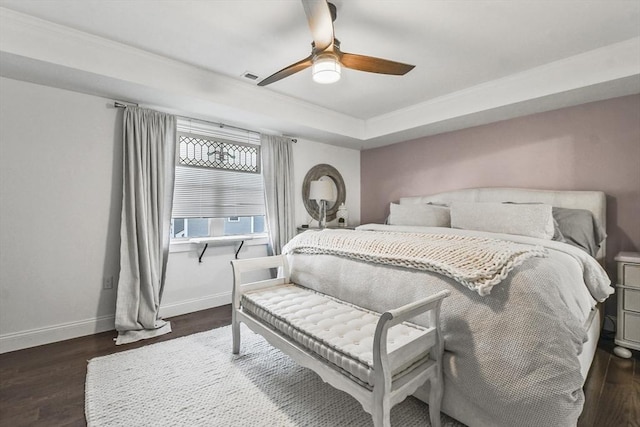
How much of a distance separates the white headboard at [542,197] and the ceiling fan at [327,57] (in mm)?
1931

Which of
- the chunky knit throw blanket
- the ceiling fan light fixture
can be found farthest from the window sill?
the ceiling fan light fixture

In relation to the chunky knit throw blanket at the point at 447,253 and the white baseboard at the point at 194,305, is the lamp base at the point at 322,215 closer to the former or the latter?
the white baseboard at the point at 194,305

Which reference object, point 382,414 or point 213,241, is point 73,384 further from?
point 382,414

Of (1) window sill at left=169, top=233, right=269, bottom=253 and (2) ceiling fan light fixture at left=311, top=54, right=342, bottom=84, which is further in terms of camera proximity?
(1) window sill at left=169, top=233, right=269, bottom=253

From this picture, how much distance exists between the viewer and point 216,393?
172 centimetres

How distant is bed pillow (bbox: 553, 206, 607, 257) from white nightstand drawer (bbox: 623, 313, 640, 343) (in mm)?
496

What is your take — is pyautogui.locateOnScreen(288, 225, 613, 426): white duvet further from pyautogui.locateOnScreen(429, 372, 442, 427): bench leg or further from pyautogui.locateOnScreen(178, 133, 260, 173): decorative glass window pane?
pyautogui.locateOnScreen(178, 133, 260, 173): decorative glass window pane

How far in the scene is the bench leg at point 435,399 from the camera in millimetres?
1379

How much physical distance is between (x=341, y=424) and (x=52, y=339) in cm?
258

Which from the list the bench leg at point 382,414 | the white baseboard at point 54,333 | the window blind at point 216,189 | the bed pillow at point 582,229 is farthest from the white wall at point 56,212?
the bed pillow at point 582,229

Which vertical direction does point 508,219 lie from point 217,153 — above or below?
below

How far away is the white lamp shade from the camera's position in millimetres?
3963

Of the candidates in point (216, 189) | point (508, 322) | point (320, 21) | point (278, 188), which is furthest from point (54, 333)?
point (508, 322)

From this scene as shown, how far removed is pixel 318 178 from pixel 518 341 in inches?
134
